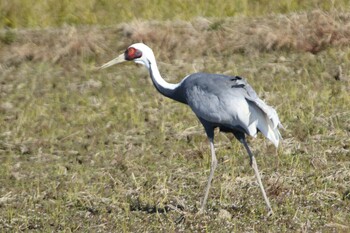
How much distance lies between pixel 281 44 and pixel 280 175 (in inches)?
144

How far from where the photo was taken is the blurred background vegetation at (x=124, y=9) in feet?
40.8

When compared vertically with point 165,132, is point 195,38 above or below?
above

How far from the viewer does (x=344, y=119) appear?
901cm

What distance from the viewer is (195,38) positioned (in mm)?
11477

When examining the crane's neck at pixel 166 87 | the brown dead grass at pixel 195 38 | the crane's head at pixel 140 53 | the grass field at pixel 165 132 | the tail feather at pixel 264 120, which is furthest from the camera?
the brown dead grass at pixel 195 38

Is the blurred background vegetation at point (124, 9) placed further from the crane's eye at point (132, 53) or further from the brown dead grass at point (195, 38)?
the crane's eye at point (132, 53)

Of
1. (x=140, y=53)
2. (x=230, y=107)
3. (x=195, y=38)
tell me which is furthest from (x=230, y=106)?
(x=195, y=38)

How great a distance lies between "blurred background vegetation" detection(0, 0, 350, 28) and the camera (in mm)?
12445

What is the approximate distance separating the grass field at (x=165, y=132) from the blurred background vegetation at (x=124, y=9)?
52 centimetres

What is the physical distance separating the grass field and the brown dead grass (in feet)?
0.05

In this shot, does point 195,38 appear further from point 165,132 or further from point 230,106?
point 230,106

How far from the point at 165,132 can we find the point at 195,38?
8.60 feet

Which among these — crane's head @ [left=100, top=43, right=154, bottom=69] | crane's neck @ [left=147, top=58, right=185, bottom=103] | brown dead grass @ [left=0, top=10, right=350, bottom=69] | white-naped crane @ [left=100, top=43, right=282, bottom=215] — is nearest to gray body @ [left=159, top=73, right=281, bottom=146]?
white-naped crane @ [left=100, top=43, right=282, bottom=215]

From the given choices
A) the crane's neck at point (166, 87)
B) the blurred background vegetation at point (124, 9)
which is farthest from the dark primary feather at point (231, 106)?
the blurred background vegetation at point (124, 9)
